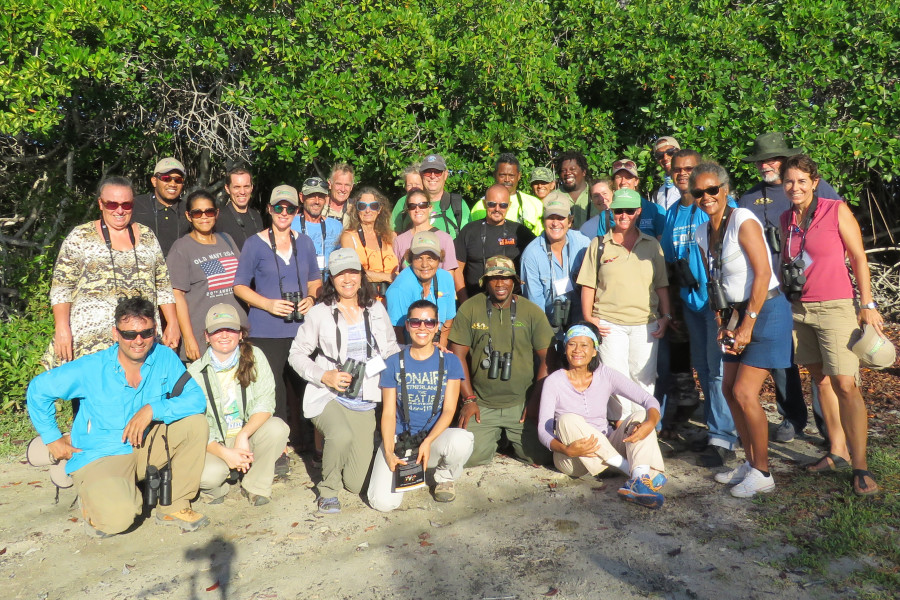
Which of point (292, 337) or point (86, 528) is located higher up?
point (292, 337)

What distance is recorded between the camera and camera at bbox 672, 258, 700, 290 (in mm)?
4987

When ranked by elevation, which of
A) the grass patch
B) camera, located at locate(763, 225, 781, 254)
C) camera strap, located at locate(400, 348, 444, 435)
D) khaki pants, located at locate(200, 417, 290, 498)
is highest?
camera, located at locate(763, 225, 781, 254)

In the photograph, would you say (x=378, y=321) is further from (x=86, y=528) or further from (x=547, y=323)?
(x=86, y=528)

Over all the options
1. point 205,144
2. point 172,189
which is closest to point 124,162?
point 205,144

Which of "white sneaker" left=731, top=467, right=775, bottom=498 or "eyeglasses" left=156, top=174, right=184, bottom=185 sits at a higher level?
"eyeglasses" left=156, top=174, right=184, bottom=185

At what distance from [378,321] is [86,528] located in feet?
6.99

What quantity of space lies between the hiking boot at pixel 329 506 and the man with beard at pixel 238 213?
2.05 metres

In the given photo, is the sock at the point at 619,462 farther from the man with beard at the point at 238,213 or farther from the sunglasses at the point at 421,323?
the man with beard at the point at 238,213

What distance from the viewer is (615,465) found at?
4.69m

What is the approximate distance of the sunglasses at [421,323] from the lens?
469 cm

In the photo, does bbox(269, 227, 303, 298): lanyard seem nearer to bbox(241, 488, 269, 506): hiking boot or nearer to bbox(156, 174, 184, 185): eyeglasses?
bbox(156, 174, 184, 185): eyeglasses

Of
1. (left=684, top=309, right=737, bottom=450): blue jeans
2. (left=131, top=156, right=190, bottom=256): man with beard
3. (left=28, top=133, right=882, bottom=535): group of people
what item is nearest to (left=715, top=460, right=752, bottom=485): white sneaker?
(left=28, top=133, right=882, bottom=535): group of people

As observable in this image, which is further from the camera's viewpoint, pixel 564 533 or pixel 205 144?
pixel 205 144

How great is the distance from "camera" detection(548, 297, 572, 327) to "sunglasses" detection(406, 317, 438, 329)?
3.60 ft
